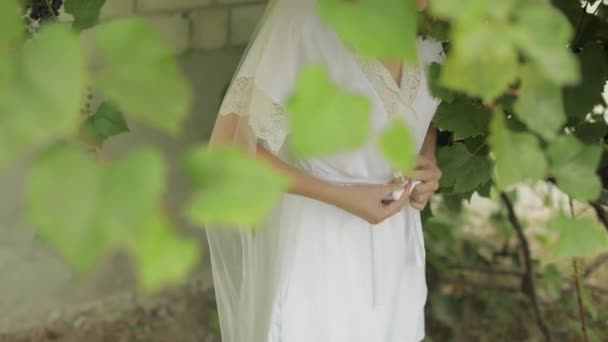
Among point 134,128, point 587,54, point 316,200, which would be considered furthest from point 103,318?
point 587,54

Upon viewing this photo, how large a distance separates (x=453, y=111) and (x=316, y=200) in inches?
10.2

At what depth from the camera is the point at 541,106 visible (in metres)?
0.59

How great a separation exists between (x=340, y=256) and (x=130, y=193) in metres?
0.94

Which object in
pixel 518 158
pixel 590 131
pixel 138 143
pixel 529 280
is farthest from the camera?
pixel 529 280

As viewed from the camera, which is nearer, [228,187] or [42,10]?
[228,187]

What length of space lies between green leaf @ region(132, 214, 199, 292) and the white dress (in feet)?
2.81

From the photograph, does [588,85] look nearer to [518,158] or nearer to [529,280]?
[518,158]

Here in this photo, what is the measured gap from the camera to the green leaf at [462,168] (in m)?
1.31

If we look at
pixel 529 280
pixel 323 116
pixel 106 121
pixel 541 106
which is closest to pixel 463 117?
pixel 106 121

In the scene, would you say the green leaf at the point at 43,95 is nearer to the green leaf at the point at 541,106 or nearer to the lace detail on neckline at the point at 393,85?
the green leaf at the point at 541,106

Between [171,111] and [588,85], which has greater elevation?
[171,111]

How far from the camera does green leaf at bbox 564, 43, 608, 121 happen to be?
113 centimetres

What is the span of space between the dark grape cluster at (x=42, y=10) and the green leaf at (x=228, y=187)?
883 millimetres

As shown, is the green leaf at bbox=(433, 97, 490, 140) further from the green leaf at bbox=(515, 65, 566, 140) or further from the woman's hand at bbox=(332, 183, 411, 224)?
the green leaf at bbox=(515, 65, 566, 140)
